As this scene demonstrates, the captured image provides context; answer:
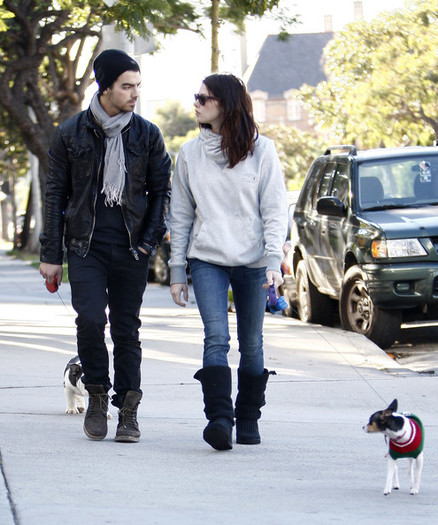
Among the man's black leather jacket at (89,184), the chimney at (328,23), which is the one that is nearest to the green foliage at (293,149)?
the chimney at (328,23)

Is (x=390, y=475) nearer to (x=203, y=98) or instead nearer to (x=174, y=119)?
(x=203, y=98)

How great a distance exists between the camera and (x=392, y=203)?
1141 centimetres

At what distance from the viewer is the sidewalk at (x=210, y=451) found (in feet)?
15.3

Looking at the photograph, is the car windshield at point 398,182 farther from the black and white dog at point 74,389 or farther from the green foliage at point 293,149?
the green foliage at point 293,149

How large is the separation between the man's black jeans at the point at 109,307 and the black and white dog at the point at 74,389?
699mm

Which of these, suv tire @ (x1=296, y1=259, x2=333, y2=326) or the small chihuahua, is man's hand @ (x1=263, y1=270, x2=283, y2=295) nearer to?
the small chihuahua

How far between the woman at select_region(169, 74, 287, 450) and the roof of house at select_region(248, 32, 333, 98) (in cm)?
9182

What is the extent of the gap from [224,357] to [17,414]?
1697 millimetres

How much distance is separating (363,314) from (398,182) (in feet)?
4.40

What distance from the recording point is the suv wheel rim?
36.1 feet

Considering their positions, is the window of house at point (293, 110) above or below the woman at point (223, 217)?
above

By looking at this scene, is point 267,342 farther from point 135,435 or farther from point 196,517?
point 196,517

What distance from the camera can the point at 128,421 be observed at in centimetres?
604

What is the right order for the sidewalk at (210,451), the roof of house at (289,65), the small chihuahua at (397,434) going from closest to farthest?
the sidewalk at (210,451), the small chihuahua at (397,434), the roof of house at (289,65)
